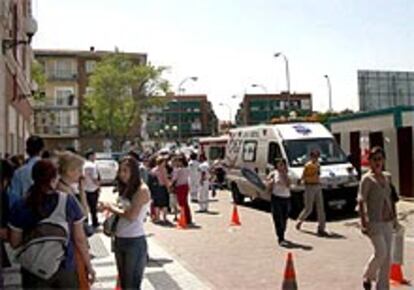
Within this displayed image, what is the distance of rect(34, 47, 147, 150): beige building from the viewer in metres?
77.9

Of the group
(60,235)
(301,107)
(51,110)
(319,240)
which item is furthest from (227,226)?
(301,107)

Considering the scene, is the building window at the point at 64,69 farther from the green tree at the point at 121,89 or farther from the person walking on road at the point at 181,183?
the person walking on road at the point at 181,183

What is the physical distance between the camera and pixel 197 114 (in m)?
133

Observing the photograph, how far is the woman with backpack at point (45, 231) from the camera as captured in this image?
468 cm

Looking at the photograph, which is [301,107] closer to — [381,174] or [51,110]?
[51,110]

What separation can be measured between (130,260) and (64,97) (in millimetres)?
75290

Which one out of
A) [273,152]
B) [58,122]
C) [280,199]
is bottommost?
[280,199]

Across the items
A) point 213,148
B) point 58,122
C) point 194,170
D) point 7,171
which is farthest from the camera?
point 58,122

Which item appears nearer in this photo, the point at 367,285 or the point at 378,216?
the point at 378,216

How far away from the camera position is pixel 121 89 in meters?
59.8

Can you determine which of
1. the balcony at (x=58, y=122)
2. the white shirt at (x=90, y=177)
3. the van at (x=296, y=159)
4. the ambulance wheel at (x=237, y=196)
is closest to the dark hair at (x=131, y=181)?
the white shirt at (x=90, y=177)

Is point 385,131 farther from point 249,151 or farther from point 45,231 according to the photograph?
point 45,231

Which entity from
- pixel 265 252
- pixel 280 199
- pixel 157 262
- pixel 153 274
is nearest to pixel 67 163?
pixel 153 274

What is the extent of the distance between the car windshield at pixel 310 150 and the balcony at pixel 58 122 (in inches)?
2435
